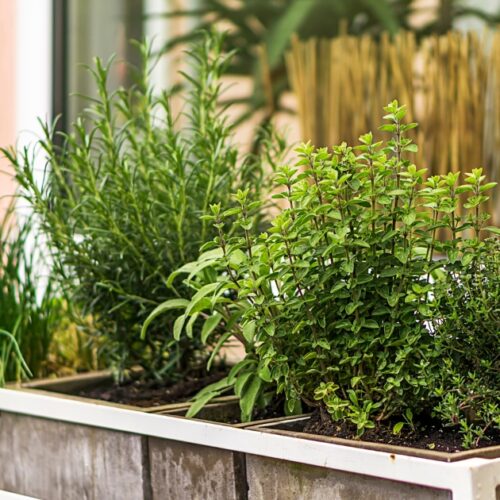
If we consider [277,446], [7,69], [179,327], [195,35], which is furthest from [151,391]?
[7,69]

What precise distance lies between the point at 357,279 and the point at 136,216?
1.42 feet

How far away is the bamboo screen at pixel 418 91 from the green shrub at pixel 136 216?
2.14ft

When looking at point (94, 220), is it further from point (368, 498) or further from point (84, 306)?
point (368, 498)

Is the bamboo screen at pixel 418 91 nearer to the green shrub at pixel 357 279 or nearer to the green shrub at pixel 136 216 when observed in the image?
the green shrub at pixel 136 216

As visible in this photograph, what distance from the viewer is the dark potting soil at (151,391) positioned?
4.72ft

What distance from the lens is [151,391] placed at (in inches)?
58.9

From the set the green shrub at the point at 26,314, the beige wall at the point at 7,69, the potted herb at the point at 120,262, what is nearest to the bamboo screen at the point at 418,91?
the potted herb at the point at 120,262

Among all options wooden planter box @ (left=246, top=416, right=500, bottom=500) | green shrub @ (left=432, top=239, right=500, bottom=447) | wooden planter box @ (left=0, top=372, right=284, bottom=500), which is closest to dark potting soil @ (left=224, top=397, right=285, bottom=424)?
wooden planter box @ (left=0, top=372, right=284, bottom=500)

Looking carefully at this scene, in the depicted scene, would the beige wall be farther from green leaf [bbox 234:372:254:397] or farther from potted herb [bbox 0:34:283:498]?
green leaf [bbox 234:372:254:397]

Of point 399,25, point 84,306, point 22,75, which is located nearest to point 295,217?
point 84,306

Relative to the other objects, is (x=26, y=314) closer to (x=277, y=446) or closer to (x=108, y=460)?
(x=108, y=460)

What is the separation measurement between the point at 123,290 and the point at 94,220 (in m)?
0.12

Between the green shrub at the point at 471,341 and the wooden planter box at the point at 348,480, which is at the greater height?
the green shrub at the point at 471,341

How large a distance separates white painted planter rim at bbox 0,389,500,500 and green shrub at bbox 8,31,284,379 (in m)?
0.16
